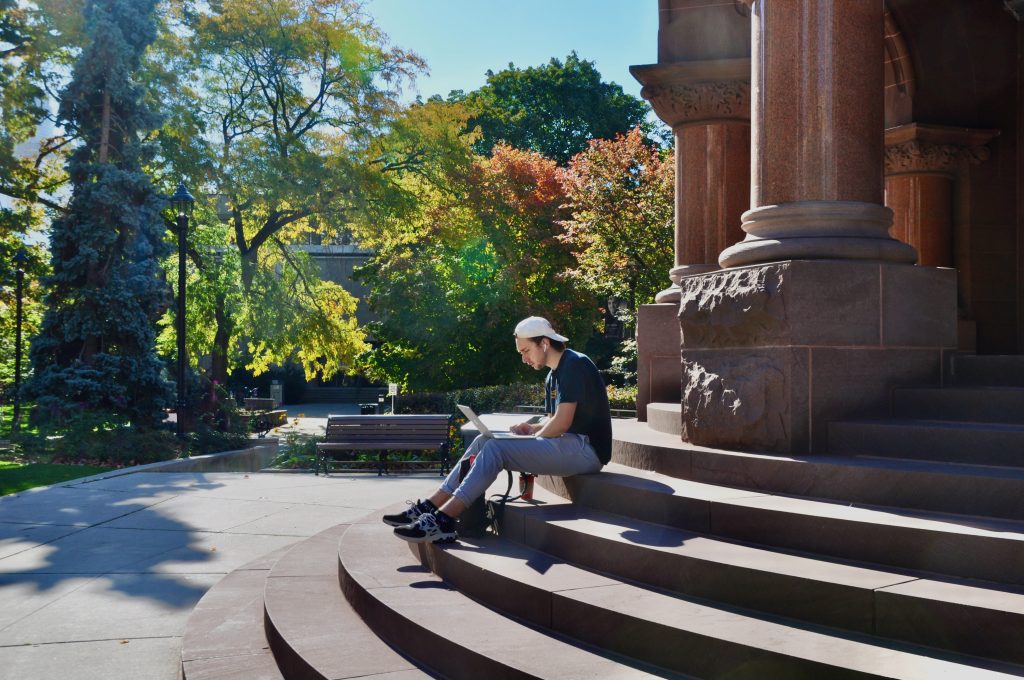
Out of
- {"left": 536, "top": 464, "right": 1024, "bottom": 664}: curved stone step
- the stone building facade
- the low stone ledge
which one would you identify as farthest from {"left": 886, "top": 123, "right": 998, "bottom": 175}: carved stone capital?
the low stone ledge

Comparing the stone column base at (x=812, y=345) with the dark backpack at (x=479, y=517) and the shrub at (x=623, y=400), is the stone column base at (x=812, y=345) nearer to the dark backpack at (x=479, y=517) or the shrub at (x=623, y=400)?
the dark backpack at (x=479, y=517)

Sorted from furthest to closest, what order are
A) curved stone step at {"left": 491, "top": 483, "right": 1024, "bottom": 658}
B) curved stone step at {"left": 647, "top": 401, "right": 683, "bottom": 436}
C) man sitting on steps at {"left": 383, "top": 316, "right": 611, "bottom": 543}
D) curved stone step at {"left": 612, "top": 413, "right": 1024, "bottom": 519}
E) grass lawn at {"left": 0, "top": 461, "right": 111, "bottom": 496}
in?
grass lawn at {"left": 0, "top": 461, "right": 111, "bottom": 496} → curved stone step at {"left": 647, "top": 401, "right": 683, "bottom": 436} → man sitting on steps at {"left": 383, "top": 316, "right": 611, "bottom": 543} → curved stone step at {"left": 612, "top": 413, "right": 1024, "bottom": 519} → curved stone step at {"left": 491, "top": 483, "right": 1024, "bottom": 658}

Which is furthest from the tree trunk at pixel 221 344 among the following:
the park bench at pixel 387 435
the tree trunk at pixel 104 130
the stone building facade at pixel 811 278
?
the stone building facade at pixel 811 278

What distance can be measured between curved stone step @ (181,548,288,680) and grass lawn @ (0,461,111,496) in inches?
274

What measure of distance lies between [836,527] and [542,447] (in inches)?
85.3

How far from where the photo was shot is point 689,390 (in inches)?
257

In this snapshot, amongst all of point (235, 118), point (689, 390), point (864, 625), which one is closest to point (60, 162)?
point (235, 118)

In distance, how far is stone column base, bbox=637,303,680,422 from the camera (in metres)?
9.32

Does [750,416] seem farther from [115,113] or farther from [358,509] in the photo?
[115,113]

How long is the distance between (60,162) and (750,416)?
25197 millimetres

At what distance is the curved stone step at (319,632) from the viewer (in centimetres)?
449

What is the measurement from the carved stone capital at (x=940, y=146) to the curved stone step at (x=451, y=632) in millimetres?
8222

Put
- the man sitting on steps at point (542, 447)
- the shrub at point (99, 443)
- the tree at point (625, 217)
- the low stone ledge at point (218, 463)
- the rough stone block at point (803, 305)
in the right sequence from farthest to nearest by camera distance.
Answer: the tree at point (625, 217), the shrub at point (99, 443), the low stone ledge at point (218, 463), the man sitting on steps at point (542, 447), the rough stone block at point (803, 305)

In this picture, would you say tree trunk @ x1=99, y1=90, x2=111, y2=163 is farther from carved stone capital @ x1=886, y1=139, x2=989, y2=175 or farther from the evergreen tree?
carved stone capital @ x1=886, y1=139, x2=989, y2=175
